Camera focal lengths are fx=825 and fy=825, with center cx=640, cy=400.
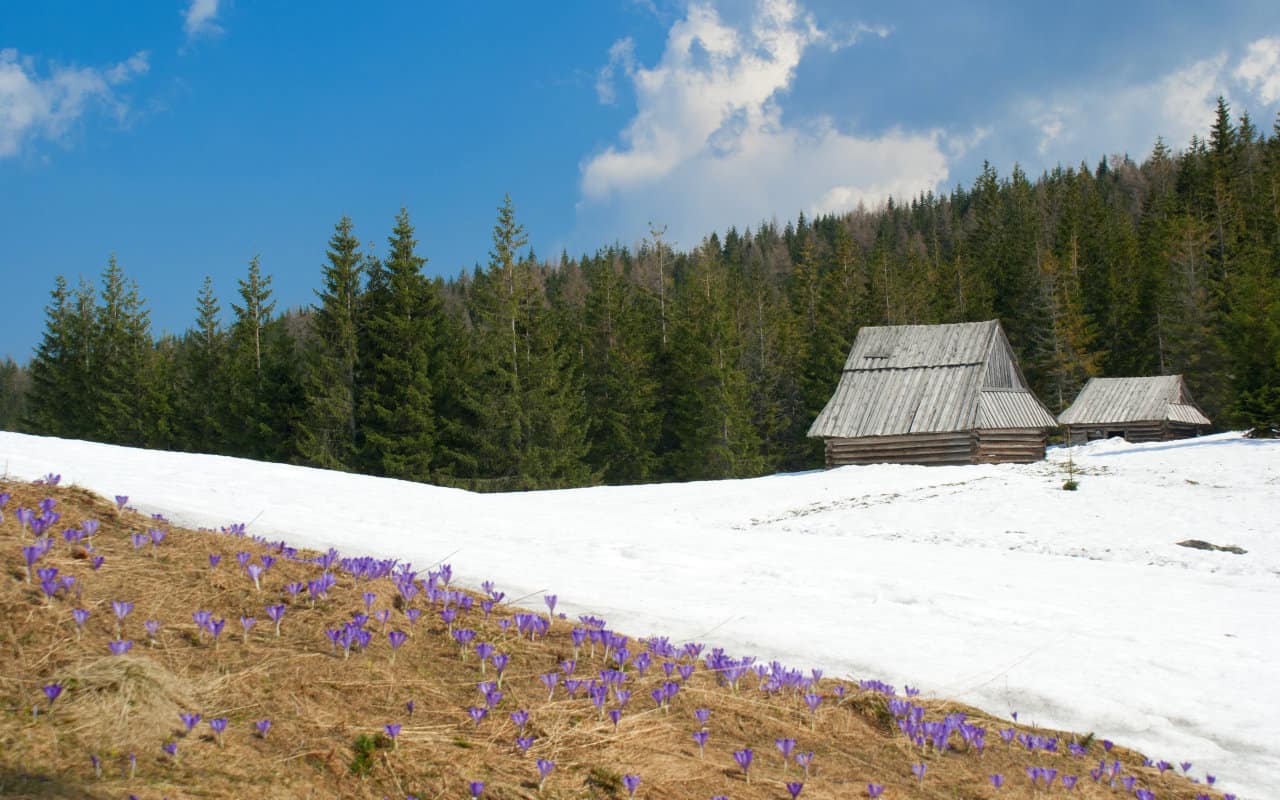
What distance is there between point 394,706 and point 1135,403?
142 ft

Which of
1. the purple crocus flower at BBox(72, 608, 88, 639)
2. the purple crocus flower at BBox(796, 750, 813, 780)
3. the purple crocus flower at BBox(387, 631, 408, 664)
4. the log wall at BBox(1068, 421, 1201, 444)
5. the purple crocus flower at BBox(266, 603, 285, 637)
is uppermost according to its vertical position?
the log wall at BBox(1068, 421, 1201, 444)

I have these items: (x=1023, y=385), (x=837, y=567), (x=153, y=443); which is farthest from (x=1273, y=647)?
(x=153, y=443)

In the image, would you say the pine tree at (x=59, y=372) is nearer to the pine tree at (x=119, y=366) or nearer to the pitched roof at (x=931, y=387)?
the pine tree at (x=119, y=366)

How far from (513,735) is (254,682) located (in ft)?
4.08

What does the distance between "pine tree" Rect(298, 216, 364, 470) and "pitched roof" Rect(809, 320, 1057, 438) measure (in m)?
20.2

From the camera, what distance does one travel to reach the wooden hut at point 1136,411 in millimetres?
38406

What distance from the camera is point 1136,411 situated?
128 feet

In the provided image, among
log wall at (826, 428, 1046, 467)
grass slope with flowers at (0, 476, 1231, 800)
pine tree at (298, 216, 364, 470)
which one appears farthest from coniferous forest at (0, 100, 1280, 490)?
grass slope with flowers at (0, 476, 1231, 800)

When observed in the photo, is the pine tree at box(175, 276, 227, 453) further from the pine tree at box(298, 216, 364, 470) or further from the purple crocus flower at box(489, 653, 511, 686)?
the purple crocus flower at box(489, 653, 511, 686)

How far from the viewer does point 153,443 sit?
5084cm

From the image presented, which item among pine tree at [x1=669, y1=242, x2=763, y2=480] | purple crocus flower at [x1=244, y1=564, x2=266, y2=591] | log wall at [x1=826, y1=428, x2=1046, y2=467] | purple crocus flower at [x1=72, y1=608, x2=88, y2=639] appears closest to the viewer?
purple crocus flower at [x1=72, y1=608, x2=88, y2=639]

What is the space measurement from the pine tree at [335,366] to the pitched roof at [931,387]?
66.3ft

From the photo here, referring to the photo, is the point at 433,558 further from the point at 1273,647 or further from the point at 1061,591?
the point at 1273,647

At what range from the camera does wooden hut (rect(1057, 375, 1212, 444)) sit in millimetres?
38406
